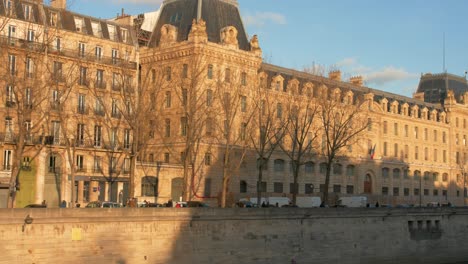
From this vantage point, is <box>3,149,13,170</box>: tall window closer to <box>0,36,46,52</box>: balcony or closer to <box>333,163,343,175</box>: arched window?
<box>0,36,46,52</box>: balcony

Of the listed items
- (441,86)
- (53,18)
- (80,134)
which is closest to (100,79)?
(80,134)

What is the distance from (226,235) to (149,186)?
85.4 feet

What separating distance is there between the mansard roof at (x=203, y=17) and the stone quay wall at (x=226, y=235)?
1198 inches

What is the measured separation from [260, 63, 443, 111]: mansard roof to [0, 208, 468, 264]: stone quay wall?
23.6m

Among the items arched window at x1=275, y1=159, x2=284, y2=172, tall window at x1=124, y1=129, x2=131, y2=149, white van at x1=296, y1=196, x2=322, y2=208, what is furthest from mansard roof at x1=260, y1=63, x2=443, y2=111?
tall window at x1=124, y1=129, x2=131, y2=149

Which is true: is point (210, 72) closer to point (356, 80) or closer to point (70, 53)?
point (70, 53)

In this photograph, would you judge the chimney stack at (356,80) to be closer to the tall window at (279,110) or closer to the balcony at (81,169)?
the tall window at (279,110)

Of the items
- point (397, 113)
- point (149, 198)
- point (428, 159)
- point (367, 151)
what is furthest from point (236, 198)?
point (428, 159)

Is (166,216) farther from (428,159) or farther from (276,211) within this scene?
(428,159)

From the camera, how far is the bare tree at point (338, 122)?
2995 inches

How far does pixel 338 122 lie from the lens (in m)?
92.3

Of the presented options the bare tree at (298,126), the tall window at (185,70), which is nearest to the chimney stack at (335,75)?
the bare tree at (298,126)

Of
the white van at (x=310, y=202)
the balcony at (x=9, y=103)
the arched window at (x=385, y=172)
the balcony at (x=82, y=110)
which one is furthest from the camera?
the arched window at (x=385, y=172)

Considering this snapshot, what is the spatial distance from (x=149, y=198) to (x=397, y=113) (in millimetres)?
54029
